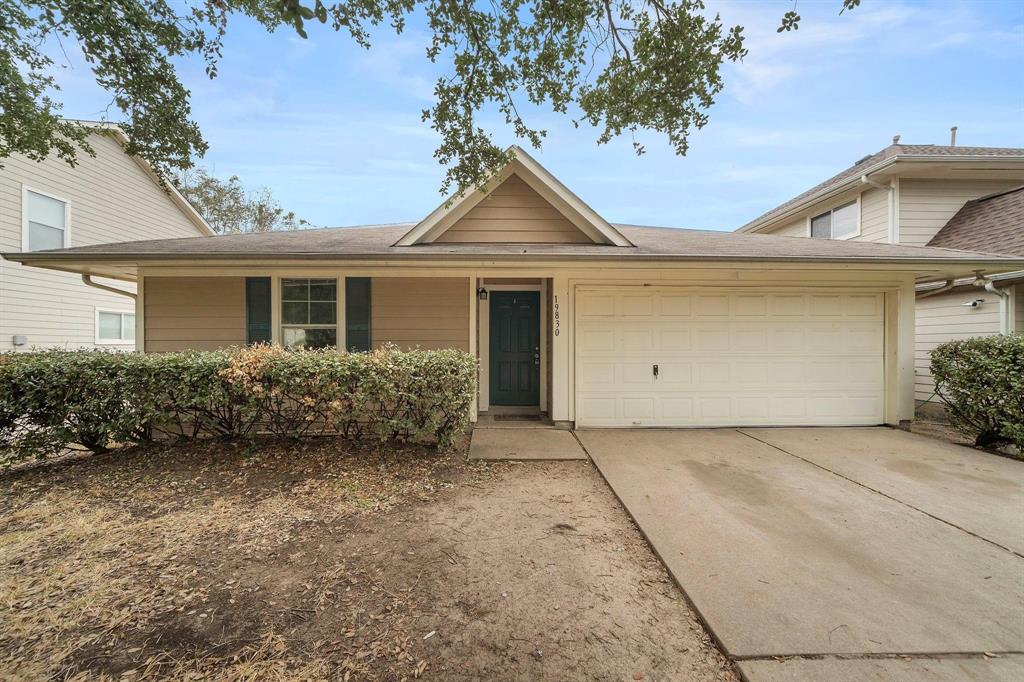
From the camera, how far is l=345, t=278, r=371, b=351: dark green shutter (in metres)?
6.30

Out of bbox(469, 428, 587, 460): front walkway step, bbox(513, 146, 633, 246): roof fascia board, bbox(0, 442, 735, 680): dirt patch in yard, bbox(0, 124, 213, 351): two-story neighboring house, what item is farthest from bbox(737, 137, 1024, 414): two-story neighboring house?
bbox(0, 124, 213, 351): two-story neighboring house

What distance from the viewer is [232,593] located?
94.6 inches

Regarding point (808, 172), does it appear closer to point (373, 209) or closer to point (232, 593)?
point (232, 593)

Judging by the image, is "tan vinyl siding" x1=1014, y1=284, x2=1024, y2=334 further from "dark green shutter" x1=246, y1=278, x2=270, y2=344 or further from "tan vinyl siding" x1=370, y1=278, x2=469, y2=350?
"dark green shutter" x1=246, y1=278, x2=270, y2=344

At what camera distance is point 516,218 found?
6.93 meters

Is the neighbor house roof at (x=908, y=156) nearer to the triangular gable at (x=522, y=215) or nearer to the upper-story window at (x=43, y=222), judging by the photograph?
the triangular gable at (x=522, y=215)

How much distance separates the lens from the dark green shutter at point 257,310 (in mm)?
6227

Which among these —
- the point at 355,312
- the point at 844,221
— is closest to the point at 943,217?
the point at 844,221

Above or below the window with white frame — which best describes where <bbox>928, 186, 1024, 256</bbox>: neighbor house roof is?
above

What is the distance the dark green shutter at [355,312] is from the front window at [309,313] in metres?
0.19

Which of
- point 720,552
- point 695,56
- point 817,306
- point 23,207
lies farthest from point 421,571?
point 23,207

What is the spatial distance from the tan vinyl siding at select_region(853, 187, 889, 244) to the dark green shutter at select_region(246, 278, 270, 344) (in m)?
12.8

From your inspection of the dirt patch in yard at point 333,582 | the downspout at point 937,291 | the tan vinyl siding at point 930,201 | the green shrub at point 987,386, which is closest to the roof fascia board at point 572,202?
the dirt patch in yard at point 333,582

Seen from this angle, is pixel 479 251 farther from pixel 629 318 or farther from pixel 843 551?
pixel 843 551
